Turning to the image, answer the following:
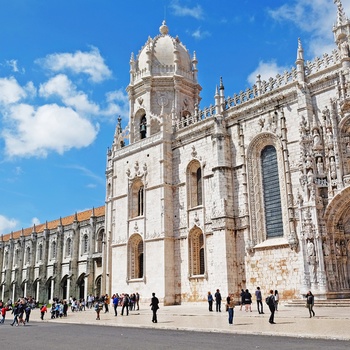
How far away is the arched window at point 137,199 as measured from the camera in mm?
33781

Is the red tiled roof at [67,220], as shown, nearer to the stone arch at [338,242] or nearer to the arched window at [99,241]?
the arched window at [99,241]

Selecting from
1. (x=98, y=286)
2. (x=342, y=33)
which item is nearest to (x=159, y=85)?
(x=342, y=33)

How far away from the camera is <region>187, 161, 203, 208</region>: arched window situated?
3027 cm

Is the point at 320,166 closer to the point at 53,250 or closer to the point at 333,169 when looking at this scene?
the point at 333,169

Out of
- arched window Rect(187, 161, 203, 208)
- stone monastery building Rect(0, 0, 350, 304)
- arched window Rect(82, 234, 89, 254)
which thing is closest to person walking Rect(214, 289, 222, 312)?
stone monastery building Rect(0, 0, 350, 304)

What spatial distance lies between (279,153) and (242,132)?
3.34 metres

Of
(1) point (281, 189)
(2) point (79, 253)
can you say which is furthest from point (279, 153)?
(2) point (79, 253)

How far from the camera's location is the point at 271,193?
85.7 feet

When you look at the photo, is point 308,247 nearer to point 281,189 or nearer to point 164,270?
point 281,189

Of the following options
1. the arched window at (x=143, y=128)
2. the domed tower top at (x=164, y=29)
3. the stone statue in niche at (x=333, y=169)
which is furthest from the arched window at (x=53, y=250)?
the stone statue in niche at (x=333, y=169)

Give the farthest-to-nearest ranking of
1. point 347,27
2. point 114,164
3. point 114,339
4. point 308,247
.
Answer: point 114,164 < point 347,27 < point 308,247 < point 114,339

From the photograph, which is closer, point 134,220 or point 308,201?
point 308,201

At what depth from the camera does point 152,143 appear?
108 ft

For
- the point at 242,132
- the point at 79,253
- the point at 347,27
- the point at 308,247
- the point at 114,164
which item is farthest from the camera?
the point at 79,253
